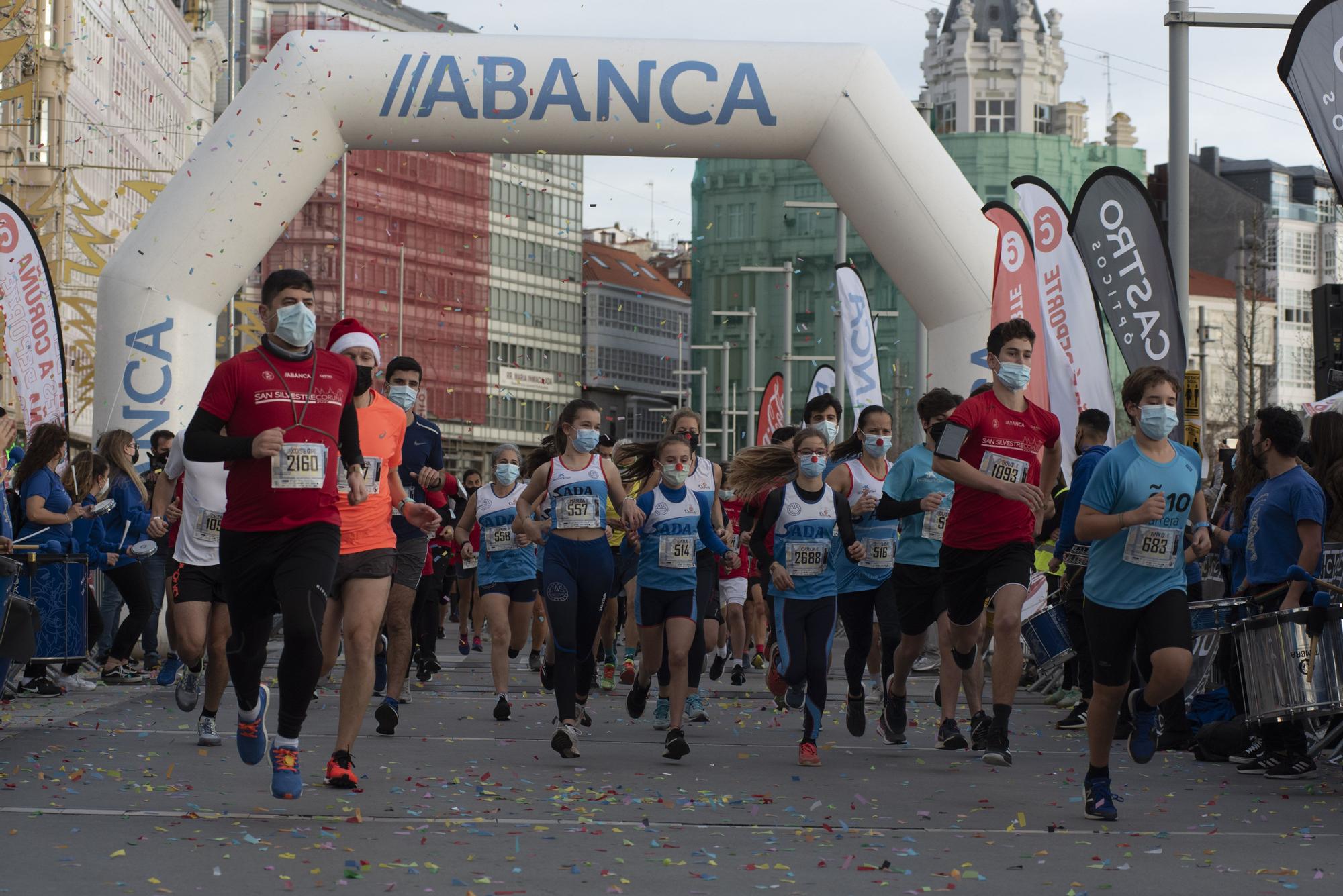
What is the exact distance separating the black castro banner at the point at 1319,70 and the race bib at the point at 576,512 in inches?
189

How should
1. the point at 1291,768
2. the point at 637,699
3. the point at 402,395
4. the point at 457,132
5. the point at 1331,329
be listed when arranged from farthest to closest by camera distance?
1. the point at 457,132
2. the point at 1331,329
3. the point at 637,699
4. the point at 402,395
5. the point at 1291,768

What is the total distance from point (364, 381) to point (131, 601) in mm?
6540

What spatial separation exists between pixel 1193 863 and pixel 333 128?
1265 centimetres

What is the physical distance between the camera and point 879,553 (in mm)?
11992

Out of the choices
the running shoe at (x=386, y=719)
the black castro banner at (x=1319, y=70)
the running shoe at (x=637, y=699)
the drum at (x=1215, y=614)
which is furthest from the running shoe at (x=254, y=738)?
the black castro banner at (x=1319, y=70)

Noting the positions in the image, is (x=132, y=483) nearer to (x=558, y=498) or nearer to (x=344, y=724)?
(x=558, y=498)

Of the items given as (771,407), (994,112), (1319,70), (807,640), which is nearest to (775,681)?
(807,640)

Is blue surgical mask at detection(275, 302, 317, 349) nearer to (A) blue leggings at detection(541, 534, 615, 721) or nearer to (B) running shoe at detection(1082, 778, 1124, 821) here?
(A) blue leggings at detection(541, 534, 615, 721)

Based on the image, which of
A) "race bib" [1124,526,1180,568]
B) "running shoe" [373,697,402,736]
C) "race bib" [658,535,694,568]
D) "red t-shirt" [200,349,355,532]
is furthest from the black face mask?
"race bib" [1124,526,1180,568]

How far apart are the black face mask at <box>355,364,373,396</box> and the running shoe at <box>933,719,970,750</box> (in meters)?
3.42

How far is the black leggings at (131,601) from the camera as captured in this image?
609 inches

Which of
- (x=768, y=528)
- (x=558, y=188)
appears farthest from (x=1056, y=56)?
(x=768, y=528)

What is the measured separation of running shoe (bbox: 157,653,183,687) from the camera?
15.2 meters

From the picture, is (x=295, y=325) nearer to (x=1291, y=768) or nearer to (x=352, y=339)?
(x=352, y=339)
